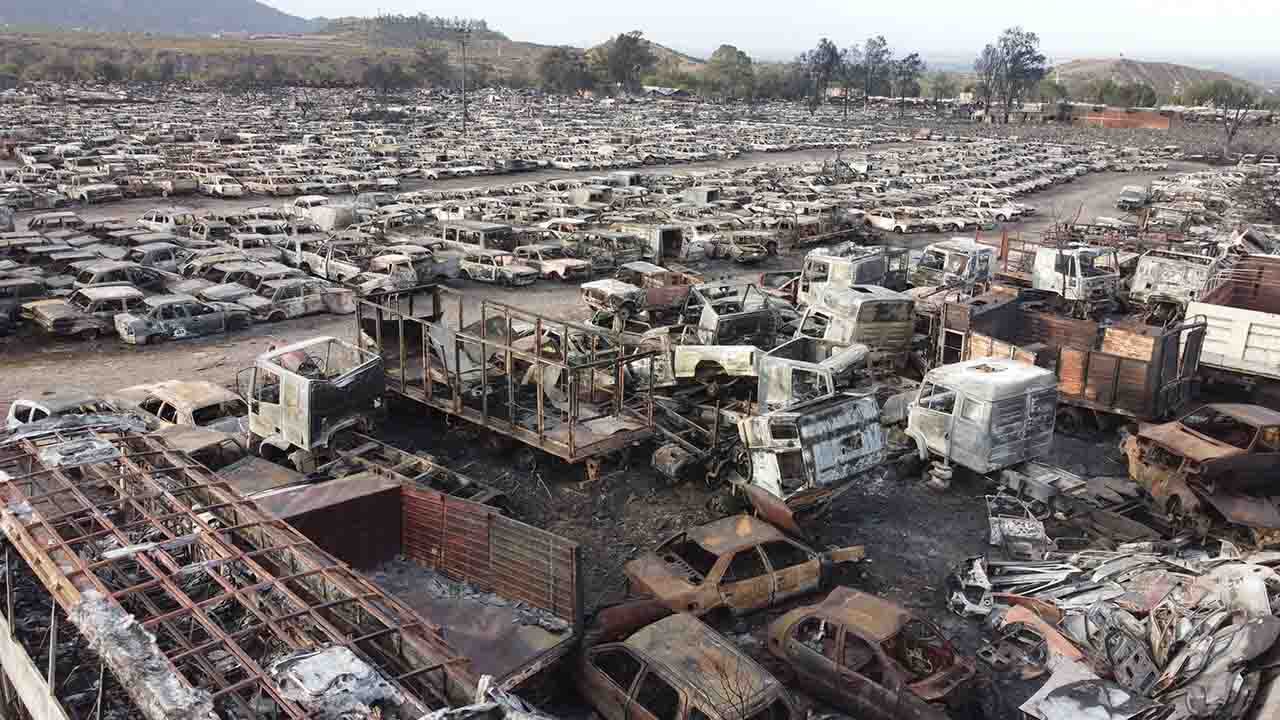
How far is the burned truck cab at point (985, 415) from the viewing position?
44.4 feet

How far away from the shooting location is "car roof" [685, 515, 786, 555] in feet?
34.7

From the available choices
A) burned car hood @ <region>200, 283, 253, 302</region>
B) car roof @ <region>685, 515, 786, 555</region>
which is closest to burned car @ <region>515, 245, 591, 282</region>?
burned car hood @ <region>200, 283, 253, 302</region>

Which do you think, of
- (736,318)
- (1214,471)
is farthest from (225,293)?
(1214,471)

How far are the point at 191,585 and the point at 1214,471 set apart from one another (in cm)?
1219

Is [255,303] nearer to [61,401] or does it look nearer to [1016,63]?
[61,401]

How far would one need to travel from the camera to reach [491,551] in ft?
31.8

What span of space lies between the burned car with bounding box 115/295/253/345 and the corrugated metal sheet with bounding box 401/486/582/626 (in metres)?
13.1

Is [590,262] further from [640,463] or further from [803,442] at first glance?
[803,442]

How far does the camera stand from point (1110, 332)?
16906 mm

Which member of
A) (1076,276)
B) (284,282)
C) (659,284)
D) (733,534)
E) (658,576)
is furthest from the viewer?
(1076,276)

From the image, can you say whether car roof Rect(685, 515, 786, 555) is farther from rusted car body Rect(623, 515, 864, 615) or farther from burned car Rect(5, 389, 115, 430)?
burned car Rect(5, 389, 115, 430)

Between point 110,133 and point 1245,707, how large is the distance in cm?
7383

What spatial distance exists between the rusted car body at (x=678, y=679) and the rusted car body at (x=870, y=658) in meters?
0.95

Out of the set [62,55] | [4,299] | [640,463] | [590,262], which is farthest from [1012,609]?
[62,55]
